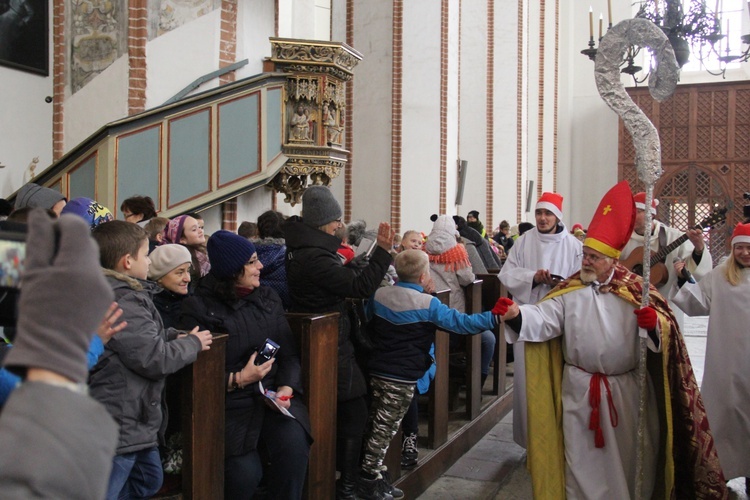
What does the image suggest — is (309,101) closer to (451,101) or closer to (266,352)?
(266,352)

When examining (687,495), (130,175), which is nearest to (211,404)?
(687,495)

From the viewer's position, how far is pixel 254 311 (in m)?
3.55

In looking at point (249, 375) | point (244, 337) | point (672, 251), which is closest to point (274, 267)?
point (244, 337)

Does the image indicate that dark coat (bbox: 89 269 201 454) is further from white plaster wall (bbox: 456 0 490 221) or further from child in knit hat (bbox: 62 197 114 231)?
white plaster wall (bbox: 456 0 490 221)

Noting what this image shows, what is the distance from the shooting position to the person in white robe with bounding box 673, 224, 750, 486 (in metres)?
5.16

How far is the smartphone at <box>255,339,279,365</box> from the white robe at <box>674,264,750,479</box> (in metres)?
2.98

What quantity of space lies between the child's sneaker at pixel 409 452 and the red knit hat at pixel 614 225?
1.77 metres

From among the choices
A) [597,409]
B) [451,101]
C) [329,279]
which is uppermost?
[451,101]

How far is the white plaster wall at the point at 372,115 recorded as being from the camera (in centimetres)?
1295

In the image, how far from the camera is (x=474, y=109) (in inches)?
763

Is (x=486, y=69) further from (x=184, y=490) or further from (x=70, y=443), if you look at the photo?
(x=70, y=443)

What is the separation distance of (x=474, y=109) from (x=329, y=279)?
15861 mm

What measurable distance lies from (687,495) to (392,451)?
1587 millimetres

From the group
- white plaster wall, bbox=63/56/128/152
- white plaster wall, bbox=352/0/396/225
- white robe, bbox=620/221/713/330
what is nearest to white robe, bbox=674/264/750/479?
white robe, bbox=620/221/713/330
